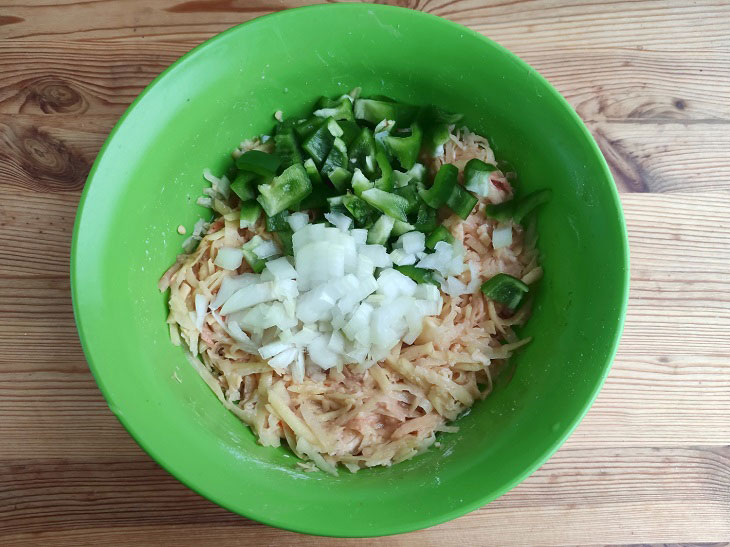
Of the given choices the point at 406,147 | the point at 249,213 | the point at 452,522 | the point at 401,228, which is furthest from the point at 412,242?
the point at 452,522

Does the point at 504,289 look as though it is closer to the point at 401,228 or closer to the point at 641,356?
the point at 401,228

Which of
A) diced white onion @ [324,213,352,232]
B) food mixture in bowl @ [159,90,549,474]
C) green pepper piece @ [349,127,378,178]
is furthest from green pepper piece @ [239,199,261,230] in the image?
green pepper piece @ [349,127,378,178]

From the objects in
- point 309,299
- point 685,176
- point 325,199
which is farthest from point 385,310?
point 685,176

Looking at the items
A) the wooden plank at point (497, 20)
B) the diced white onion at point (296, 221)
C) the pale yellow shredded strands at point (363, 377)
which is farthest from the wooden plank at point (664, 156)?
the diced white onion at point (296, 221)

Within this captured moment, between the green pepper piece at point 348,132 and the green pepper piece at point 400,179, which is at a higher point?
the green pepper piece at point 348,132

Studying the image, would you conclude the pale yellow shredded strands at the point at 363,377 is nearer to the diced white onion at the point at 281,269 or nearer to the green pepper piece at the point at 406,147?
the diced white onion at the point at 281,269

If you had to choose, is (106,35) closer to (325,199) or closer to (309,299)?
(325,199)
